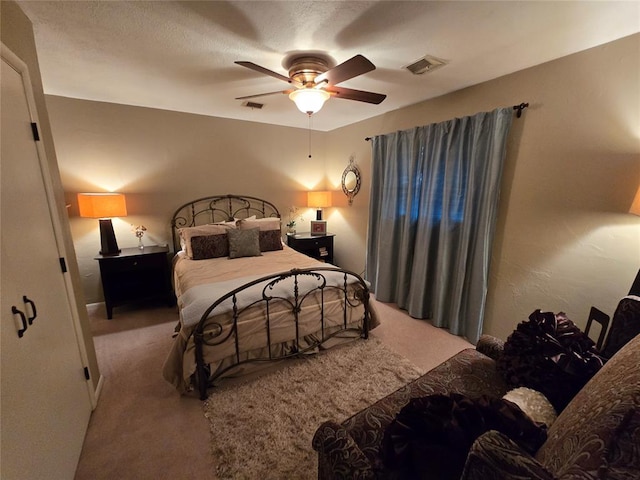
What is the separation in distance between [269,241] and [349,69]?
2348 mm

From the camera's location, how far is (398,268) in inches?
136

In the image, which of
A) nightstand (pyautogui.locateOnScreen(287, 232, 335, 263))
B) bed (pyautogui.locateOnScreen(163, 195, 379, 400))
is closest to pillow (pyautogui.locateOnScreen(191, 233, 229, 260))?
bed (pyautogui.locateOnScreen(163, 195, 379, 400))

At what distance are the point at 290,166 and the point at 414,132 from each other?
2042mm

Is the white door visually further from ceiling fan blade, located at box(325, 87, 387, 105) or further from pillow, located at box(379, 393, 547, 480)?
ceiling fan blade, located at box(325, 87, 387, 105)

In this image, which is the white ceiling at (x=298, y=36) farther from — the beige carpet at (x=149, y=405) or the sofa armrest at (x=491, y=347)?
the beige carpet at (x=149, y=405)

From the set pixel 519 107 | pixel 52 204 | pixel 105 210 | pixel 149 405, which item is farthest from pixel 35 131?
pixel 519 107

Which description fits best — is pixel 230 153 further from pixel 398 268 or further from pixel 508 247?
pixel 508 247

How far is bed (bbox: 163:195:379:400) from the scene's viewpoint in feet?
6.33

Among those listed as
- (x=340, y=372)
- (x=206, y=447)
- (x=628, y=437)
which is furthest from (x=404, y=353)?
(x=628, y=437)

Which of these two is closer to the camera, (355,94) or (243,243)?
(355,94)

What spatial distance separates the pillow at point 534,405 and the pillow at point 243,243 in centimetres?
276

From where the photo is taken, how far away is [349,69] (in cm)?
171

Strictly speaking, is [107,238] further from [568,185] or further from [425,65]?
[568,185]

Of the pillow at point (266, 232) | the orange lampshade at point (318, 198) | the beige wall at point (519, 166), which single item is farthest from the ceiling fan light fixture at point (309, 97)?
the orange lampshade at point (318, 198)
